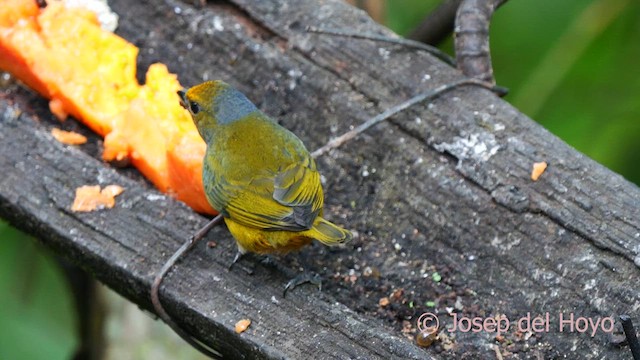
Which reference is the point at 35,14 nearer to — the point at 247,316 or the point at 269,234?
the point at 269,234

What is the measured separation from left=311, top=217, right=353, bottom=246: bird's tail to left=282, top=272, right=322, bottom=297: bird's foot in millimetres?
135

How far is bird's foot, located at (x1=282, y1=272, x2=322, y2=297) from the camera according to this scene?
108 inches

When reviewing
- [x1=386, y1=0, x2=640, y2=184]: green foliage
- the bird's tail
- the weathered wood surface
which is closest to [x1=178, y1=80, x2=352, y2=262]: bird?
the bird's tail

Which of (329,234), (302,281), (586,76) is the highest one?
(586,76)

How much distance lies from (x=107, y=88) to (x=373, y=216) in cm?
113

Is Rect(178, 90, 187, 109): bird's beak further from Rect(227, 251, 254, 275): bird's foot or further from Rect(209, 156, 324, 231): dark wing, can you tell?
Rect(227, 251, 254, 275): bird's foot

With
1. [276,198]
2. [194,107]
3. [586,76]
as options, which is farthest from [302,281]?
[586,76]

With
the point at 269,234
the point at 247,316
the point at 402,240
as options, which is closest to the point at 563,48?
the point at 402,240

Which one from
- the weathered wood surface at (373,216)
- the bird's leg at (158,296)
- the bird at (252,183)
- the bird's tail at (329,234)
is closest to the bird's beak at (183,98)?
the bird at (252,183)

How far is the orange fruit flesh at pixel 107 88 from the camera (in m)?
3.21

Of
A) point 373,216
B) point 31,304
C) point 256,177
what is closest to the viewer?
point 256,177

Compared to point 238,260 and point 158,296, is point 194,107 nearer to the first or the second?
point 238,260

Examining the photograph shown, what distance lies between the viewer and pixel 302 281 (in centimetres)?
276

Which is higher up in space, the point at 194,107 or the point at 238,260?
the point at 194,107
